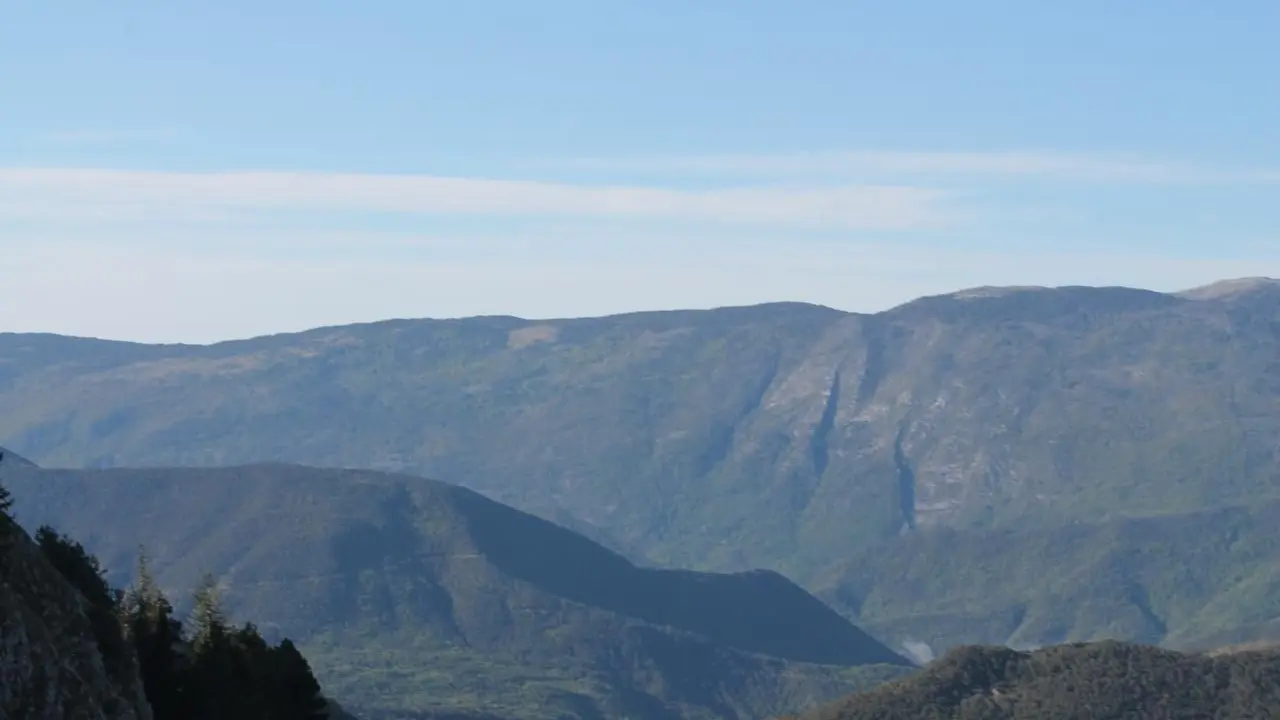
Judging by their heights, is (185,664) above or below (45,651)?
below

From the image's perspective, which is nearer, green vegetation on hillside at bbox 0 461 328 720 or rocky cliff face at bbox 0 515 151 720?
rocky cliff face at bbox 0 515 151 720

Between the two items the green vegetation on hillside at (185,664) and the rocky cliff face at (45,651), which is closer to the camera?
the rocky cliff face at (45,651)

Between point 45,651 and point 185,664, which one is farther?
point 185,664

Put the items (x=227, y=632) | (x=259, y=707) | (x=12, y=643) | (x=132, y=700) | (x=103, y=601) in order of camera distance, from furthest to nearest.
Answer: (x=227, y=632) → (x=259, y=707) → (x=103, y=601) → (x=132, y=700) → (x=12, y=643)

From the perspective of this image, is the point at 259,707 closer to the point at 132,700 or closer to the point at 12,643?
the point at 132,700

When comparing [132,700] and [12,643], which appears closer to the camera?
[12,643]

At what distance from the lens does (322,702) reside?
10244 centimetres

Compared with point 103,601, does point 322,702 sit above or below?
below

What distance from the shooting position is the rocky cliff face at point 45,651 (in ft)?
197

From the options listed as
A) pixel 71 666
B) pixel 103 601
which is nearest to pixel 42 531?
pixel 103 601

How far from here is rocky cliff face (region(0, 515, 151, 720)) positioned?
6016cm

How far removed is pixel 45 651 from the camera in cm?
6212

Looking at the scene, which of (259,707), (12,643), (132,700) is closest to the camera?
(12,643)

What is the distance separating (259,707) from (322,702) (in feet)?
41.1
